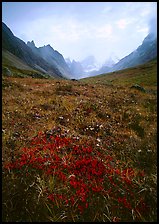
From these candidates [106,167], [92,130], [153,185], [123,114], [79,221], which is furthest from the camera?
[123,114]

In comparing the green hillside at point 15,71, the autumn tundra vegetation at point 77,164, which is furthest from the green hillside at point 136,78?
the autumn tundra vegetation at point 77,164

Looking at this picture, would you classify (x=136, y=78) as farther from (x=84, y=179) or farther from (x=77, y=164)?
(x=84, y=179)

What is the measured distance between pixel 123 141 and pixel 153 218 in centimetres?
511

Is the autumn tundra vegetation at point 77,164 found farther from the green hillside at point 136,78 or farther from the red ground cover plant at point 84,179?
the green hillside at point 136,78

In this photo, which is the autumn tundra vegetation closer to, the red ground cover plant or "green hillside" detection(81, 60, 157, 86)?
the red ground cover plant

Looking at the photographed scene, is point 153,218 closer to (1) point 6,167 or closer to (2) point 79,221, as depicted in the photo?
(2) point 79,221

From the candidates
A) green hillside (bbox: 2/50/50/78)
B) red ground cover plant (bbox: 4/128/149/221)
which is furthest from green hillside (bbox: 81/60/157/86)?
red ground cover plant (bbox: 4/128/149/221)

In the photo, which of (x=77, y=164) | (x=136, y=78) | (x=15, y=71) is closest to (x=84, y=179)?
(x=77, y=164)

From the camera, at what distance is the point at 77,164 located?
9.66 meters

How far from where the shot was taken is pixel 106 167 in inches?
382

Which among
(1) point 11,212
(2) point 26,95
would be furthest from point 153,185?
(2) point 26,95

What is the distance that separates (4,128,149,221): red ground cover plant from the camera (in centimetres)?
768

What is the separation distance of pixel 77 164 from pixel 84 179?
0.87m

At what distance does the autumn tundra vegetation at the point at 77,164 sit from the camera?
7.65 metres
